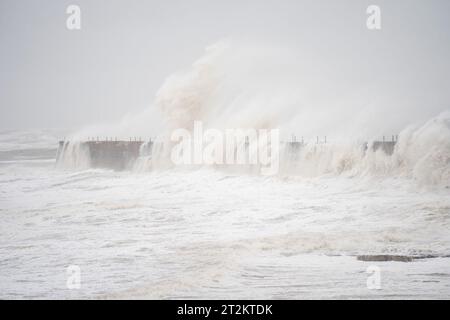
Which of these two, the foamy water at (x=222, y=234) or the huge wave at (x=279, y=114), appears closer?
the foamy water at (x=222, y=234)

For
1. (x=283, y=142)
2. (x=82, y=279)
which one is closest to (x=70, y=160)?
(x=283, y=142)

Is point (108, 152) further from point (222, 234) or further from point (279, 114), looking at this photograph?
point (222, 234)

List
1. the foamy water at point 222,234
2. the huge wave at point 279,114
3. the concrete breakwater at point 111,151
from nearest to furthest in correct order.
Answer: the foamy water at point 222,234, the huge wave at point 279,114, the concrete breakwater at point 111,151

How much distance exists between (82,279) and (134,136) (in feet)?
16.7

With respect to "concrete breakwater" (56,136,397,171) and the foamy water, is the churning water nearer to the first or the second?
the foamy water

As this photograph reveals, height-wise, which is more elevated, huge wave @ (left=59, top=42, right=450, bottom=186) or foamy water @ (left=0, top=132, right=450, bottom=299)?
huge wave @ (left=59, top=42, right=450, bottom=186)

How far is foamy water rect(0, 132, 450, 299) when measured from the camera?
14.4 ft

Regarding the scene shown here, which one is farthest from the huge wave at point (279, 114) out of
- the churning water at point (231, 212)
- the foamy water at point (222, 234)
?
the foamy water at point (222, 234)

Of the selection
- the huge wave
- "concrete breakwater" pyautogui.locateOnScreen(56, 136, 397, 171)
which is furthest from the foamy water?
"concrete breakwater" pyautogui.locateOnScreen(56, 136, 397, 171)

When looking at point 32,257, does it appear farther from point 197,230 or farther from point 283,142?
point 283,142

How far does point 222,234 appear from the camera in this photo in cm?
558

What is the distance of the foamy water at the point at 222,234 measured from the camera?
4375 mm

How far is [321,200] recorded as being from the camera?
6.40 metres

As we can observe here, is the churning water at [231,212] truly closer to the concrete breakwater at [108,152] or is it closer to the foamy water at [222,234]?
the foamy water at [222,234]
